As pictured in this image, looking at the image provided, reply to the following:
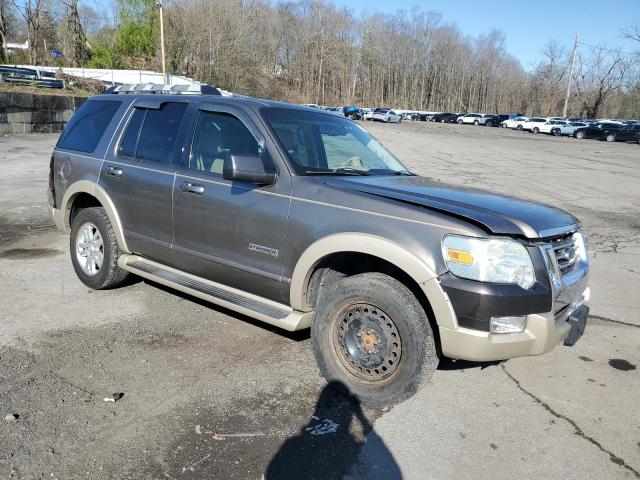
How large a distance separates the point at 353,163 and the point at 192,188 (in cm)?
129

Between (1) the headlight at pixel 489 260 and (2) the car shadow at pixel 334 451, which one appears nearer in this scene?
(2) the car shadow at pixel 334 451

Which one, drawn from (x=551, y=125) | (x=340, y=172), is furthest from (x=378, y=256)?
(x=551, y=125)

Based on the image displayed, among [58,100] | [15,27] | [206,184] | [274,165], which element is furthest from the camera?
[15,27]

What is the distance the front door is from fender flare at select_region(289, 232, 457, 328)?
19 cm

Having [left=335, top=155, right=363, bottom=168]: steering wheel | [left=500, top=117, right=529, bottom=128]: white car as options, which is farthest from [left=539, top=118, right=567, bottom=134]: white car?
[left=335, top=155, right=363, bottom=168]: steering wheel

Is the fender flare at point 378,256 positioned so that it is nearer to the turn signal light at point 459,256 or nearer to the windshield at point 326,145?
the turn signal light at point 459,256

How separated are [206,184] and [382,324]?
1754mm

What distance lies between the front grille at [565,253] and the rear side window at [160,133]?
9.94 feet

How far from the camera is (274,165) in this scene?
3803 millimetres

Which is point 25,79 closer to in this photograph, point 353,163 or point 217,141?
point 217,141

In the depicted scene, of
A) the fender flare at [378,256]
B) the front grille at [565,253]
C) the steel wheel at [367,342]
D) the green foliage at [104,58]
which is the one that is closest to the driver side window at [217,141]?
the fender flare at [378,256]

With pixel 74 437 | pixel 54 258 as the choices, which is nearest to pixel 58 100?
pixel 54 258

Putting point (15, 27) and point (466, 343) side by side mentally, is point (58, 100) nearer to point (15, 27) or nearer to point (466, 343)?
point (466, 343)

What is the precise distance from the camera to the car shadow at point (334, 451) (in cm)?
276
